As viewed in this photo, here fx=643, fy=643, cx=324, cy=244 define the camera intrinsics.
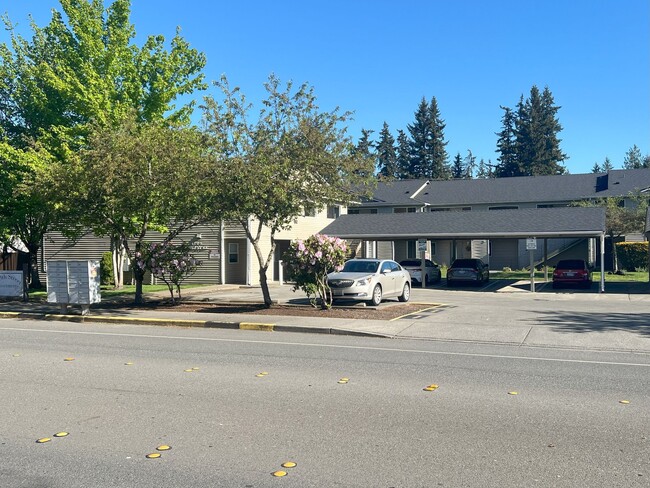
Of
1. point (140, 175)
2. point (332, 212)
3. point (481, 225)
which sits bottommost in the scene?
point (481, 225)

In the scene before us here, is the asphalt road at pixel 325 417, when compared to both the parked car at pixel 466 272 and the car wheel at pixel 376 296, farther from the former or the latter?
the parked car at pixel 466 272

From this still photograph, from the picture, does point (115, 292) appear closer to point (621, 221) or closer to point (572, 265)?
point (572, 265)

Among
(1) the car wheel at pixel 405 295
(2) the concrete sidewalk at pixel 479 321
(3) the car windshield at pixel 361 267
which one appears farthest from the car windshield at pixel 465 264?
(3) the car windshield at pixel 361 267

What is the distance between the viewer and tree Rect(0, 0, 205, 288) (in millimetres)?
24453

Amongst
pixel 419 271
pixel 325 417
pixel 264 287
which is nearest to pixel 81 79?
pixel 264 287

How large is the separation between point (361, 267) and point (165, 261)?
622cm

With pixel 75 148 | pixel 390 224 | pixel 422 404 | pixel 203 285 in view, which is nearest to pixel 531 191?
pixel 390 224

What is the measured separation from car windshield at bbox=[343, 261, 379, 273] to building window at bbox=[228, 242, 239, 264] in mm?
12311

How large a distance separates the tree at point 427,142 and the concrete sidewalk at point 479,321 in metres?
64.4

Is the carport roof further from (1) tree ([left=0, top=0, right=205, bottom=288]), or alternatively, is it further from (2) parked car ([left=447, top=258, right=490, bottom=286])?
(1) tree ([left=0, top=0, right=205, bottom=288])

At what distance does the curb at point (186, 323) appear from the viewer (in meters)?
14.4

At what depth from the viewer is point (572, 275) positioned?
29906 mm

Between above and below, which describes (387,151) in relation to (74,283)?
above

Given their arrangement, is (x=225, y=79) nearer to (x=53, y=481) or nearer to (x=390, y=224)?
(x=53, y=481)
